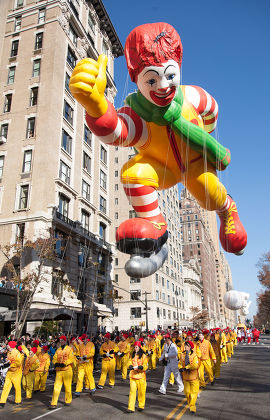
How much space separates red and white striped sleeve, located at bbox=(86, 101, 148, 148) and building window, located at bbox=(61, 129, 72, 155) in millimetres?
21389

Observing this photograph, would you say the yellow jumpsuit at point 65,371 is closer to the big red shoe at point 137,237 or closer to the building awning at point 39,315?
the big red shoe at point 137,237

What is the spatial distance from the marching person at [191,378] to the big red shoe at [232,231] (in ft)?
9.23

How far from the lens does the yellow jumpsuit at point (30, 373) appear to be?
9688 mm

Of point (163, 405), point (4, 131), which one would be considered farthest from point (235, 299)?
point (4, 131)

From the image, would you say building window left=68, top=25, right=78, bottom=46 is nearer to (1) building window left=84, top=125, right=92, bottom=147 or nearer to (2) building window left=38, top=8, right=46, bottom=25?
(2) building window left=38, top=8, right=46, bottom=25

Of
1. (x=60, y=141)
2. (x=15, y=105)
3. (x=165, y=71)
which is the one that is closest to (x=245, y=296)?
(x=165, y=71)

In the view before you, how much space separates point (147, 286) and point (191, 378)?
3817 centimetres

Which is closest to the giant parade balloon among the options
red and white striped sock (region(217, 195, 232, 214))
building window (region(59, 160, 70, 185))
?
red and white striped sock (region(217, 195, 232, 214))

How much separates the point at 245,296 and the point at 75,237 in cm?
1919

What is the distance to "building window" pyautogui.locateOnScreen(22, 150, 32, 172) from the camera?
1001 inches

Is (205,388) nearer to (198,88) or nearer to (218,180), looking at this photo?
(218,180)

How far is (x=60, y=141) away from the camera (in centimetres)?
2666

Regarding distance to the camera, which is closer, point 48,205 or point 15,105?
point 48,205

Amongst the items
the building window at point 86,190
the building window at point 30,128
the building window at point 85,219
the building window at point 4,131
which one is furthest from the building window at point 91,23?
the building window at point 85,219
